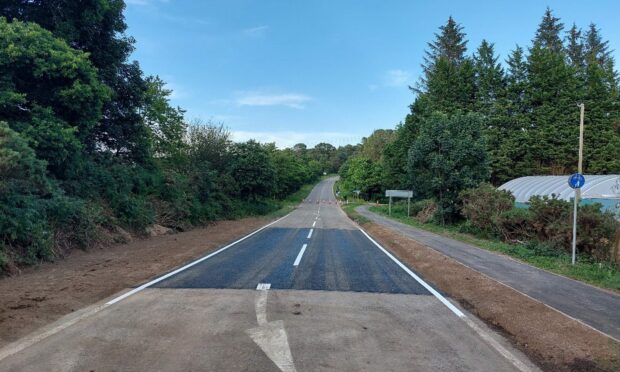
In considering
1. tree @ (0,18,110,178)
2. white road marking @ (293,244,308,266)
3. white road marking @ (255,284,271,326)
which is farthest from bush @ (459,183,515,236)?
tree @ (0,18,110,178)

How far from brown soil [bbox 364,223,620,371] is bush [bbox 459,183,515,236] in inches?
460

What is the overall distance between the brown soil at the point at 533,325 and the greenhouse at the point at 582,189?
33.9ft

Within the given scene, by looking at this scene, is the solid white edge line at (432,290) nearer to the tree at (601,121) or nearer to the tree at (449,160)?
the tree at (449,160)

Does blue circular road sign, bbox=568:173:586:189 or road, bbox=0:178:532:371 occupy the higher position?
blue circular road sign, bbox=568:173:586:189

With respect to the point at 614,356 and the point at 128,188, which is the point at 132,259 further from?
the point at 614,356

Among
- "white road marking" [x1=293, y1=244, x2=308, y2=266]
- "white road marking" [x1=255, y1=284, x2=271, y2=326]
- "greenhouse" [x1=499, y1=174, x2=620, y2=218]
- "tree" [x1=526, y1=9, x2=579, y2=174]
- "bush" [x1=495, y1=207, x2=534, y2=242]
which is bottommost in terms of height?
"white road marking" [x1=293, y1=244, x2=308, y2=266]

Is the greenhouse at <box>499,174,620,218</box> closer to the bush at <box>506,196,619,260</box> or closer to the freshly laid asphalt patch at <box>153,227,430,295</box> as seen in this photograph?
the bush at <box>506,196,619,260</box>

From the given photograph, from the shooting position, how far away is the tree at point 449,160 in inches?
1086

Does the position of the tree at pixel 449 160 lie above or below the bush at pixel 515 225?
above

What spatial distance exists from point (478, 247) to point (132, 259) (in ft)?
43.6

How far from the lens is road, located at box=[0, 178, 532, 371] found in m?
4.50

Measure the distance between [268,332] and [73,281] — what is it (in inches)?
215

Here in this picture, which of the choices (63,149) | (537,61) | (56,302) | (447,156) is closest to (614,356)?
(56,302)

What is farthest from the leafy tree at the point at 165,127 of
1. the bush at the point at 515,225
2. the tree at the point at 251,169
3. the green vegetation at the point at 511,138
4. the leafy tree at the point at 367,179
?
the leafy tree at the point at 367,179
